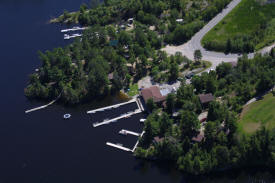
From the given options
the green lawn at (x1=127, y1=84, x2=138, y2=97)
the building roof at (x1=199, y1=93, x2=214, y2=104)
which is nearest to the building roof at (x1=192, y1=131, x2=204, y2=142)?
the building roof at (x1=199, y1=93, x2=214, y2=104)

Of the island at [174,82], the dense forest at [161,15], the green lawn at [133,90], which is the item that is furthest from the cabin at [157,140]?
the dense forest at [161,15]

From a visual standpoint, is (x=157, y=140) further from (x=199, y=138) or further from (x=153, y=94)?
(x=153, y=94)

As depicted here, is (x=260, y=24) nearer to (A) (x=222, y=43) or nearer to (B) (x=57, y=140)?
(A) (x=222, y=43)

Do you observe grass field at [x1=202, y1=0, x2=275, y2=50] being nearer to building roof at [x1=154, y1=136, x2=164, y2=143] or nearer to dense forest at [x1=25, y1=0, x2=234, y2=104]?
dense forest at [x1=25, y1=0, x2=234, y2=104]

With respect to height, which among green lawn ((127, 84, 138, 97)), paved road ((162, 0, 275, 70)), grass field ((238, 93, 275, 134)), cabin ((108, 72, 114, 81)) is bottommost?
grass field ((238, 93, 275, 134))

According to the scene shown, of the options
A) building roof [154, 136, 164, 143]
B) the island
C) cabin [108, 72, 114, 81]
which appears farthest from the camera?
cabin [108, 72, 114, 81]

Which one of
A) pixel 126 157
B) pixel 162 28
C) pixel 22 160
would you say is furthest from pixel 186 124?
pixel 162 28
